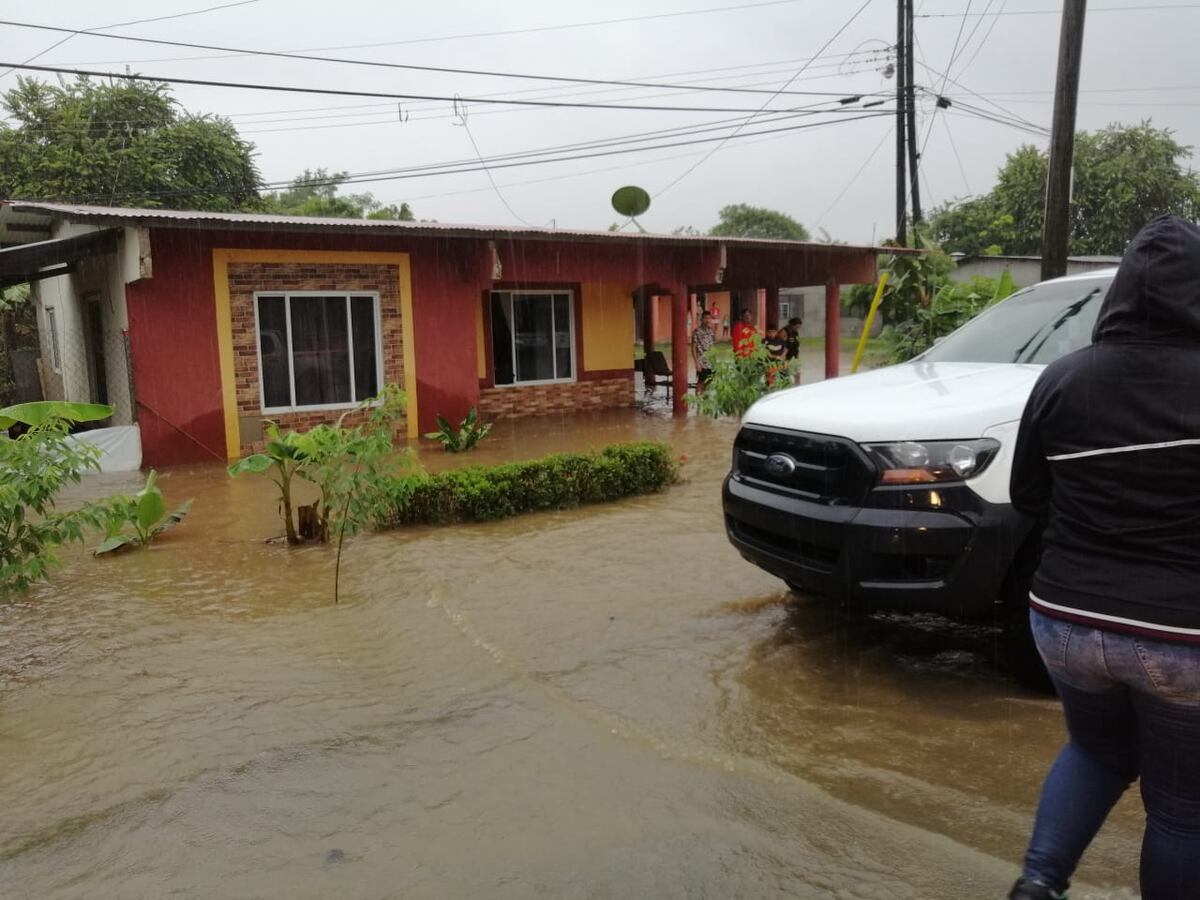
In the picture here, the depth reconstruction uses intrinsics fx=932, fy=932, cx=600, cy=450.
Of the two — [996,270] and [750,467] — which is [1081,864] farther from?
[996,270]

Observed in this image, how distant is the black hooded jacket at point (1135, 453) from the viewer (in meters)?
2.06

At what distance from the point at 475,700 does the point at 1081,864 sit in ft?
8.42

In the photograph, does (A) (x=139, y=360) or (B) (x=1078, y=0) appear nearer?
(B) (x=1078, y=0)

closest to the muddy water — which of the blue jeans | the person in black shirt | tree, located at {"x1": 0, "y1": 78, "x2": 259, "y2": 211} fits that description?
the blue jeans

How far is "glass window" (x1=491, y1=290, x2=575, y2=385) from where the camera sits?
53.8 ft

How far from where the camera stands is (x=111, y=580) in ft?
22.1

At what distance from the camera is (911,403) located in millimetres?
4137

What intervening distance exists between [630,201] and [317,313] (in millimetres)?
8192

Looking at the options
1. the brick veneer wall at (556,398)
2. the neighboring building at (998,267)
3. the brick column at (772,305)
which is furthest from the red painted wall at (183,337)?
the neighboring building at (998,267)

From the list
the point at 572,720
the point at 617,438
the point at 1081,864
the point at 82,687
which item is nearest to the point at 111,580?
the point at 82,687

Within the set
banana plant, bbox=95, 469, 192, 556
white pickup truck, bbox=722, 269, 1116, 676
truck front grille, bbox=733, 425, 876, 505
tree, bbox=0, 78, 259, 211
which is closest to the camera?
white pickup truck, bbox=722, 269, 1116, 676

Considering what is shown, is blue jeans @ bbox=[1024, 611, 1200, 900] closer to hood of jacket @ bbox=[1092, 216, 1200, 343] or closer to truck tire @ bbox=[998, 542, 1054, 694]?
hood of jacket @ bbox=[1092, 216, 1200, 343]

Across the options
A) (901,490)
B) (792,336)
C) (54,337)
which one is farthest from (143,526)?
(792,336)

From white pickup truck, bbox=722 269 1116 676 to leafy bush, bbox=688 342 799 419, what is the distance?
6.81 m
